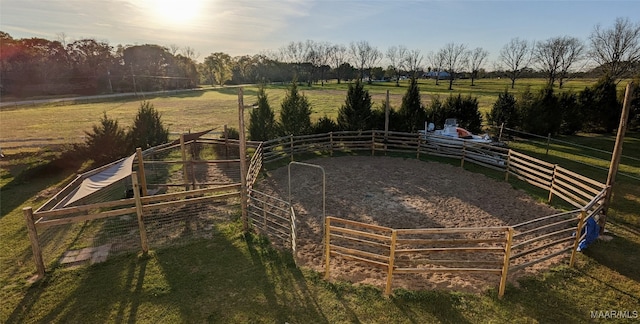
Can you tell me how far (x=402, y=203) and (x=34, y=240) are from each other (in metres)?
8.18

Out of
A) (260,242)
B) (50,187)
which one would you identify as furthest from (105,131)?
(260,242)

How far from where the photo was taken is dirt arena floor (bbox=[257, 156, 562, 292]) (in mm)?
5762

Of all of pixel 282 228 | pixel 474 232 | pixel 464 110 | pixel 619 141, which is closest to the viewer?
pixel 619 141

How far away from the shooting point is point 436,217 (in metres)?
8.18

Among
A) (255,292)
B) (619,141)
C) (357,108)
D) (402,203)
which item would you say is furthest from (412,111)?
(255,292)

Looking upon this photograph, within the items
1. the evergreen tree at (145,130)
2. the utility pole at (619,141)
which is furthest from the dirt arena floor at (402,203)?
the evergreen tree at (145,130)

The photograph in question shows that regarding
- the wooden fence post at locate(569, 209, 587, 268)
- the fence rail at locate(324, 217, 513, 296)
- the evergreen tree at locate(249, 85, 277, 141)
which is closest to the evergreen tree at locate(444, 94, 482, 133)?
the evergreen tree at locate(249, 85, 277, 141)

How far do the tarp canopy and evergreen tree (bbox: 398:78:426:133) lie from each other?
44.3 ft

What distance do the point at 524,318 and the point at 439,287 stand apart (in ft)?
4.01

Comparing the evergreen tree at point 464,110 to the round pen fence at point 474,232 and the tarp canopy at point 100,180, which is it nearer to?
the round pen fence at point 474,232

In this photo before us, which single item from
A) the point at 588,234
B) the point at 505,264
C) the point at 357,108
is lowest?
the point at 588,234

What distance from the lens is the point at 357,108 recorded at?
1655 centimetres

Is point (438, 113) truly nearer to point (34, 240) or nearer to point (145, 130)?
point (145, 130)

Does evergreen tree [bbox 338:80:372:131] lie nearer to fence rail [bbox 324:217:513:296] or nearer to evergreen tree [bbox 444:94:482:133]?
evergreen tree [bbox 444:94:482:133]
